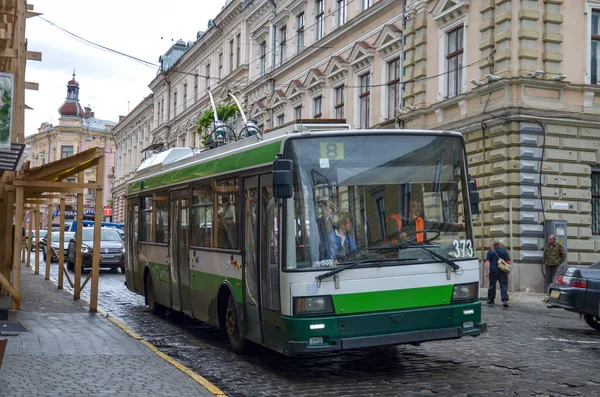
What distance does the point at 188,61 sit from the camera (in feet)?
183

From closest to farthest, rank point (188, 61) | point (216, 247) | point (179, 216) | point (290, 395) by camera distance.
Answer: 1. point (290, 395)
2. point (216, 247)
3. point (179, 216)
4. point (188, 61)

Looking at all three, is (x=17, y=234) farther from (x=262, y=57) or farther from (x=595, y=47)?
(x=262, y=57)

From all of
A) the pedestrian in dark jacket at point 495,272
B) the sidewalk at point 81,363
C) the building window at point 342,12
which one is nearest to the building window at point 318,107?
the building window at point 342,12

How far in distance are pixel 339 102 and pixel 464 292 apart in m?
23.1

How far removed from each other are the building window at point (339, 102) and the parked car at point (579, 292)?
1829 cm

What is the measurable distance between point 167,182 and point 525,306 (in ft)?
29.1

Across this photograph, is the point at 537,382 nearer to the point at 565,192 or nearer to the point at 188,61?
the point at 565,192

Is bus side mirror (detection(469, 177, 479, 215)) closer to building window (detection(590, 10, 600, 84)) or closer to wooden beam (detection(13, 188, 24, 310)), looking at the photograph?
wooden beam (detection(13, 188, 24, 310))

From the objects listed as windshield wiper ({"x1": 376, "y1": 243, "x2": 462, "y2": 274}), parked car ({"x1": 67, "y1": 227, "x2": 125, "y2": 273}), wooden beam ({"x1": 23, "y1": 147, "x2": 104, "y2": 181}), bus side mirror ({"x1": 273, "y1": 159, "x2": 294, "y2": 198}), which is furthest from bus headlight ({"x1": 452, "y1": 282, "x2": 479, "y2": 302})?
parked car ({"x1": 67, "y1": 227, "x2": 125, "y2": 273})

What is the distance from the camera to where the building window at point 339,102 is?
103 feet

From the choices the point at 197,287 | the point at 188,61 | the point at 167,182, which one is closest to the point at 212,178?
the point at 197,287

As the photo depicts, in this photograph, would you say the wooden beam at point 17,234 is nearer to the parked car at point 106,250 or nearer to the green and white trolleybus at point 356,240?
the green and white trolleybus at point 356,240

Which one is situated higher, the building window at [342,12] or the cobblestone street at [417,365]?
the building window at [342,12]

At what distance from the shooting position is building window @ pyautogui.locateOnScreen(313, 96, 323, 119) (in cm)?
3316
